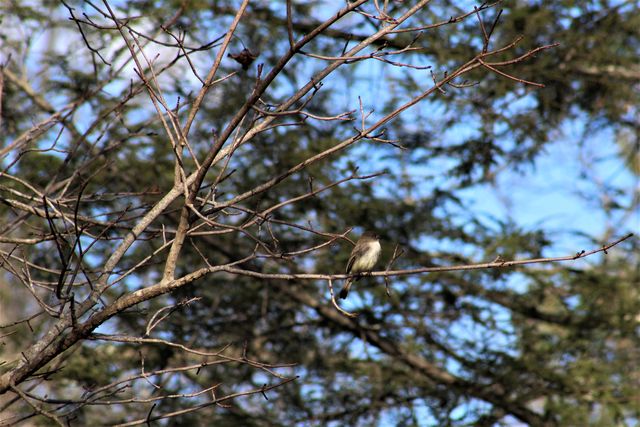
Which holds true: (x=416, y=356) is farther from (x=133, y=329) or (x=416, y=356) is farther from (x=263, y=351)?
(x=133, y=329)

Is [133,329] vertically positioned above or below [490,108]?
below

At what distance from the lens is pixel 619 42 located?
8500mm

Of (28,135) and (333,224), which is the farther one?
(333,224)

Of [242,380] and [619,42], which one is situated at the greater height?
[619,42]

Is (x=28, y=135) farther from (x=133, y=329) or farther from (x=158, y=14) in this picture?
(x=133, y=329)

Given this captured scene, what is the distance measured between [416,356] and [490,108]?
9.43ft

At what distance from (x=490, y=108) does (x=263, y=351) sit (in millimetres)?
3909

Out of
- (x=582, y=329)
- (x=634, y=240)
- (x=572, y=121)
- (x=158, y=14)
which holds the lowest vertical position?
(x=582, y=329)

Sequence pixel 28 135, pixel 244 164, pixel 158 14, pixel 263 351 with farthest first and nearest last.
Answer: pixel 263 351 → pixel 244 164 → pixel 158 14 → pixel 28 135

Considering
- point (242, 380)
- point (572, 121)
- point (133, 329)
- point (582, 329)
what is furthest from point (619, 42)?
point (133, 329)

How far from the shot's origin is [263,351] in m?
8.90

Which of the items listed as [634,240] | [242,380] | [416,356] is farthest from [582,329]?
[242,380]

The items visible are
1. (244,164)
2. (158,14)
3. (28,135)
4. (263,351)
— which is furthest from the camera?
(263,351)

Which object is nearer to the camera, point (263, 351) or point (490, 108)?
point (490, 108)
